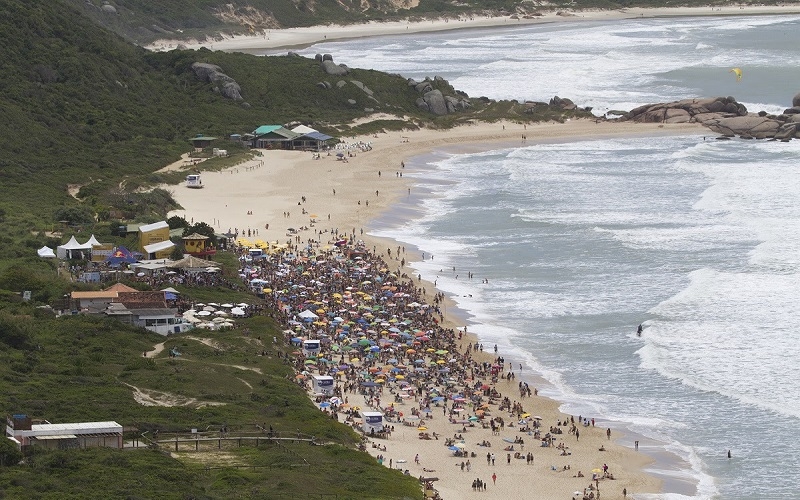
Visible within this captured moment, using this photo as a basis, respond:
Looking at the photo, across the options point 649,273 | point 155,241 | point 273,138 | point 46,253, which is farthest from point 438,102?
point 46,253

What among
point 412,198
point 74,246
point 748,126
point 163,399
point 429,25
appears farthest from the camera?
point 429,25

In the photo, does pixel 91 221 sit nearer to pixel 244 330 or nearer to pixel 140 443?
pixel 244 330

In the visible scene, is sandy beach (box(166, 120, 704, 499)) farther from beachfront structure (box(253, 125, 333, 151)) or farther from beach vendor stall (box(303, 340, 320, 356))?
beach vendor stall (box(303, 340, 320, 356))

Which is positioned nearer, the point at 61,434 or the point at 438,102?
the point at 61,434

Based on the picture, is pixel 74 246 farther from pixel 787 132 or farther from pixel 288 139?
pixel 787 132

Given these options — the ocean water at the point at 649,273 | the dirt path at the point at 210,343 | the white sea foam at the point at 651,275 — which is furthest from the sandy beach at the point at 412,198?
the dirt path at the point at 210,343

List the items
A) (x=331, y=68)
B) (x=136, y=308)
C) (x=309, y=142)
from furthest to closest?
(x=331, y=68), (x=309, y=142), (x=136, y=308)

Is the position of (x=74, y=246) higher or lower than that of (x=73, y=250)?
higher
